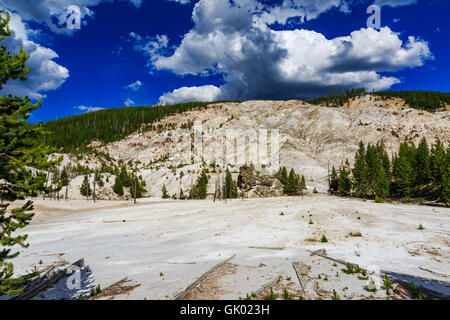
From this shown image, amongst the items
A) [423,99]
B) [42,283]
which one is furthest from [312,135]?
[42,283]

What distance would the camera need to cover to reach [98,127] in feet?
545

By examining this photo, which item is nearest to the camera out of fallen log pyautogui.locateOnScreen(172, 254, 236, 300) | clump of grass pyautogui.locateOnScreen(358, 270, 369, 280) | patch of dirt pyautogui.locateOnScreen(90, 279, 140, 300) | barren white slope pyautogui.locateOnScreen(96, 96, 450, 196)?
fallen log pyautogui.locateOnScreen(172, 254, 236, 300)

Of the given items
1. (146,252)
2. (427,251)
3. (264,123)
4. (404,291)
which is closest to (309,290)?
(404,291)

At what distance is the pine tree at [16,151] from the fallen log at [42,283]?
11.4 feet

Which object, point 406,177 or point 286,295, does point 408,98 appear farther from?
point 286,295

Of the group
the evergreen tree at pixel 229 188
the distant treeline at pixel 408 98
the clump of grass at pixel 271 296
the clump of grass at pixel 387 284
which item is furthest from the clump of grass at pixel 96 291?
the distant treeline at pixel 408 98

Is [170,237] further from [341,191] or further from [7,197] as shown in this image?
[341,191]

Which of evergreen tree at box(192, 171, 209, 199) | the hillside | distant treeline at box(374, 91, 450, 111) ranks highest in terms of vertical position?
distant treeline at box(374, 91, 450, 111)

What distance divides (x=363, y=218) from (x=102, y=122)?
18805 centimetres

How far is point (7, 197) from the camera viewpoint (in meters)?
6.91

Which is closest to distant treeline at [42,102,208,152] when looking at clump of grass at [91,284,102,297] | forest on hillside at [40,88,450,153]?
forest on hillside at [40,88,450,153]

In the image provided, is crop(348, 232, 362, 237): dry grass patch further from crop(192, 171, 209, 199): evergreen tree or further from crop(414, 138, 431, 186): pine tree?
crop(414, 138, 431, 186): pine tree

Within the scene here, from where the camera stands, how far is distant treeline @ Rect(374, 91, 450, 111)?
152 meters

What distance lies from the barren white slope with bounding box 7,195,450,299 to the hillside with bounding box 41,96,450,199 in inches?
2105
